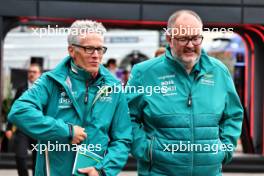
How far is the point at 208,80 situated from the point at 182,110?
262 millimetres

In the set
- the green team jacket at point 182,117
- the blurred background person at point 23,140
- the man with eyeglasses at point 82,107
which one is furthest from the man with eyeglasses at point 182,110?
the blurred background person at point 23,140

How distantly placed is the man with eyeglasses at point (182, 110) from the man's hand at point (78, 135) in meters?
0.47

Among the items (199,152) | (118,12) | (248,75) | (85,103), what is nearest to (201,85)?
(199,152)

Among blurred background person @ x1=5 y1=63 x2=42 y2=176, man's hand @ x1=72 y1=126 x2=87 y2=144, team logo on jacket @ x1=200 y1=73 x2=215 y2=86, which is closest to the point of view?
man's hand @ x1=72 y1=126 x2=87 y2=144

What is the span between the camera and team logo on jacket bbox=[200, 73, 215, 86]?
3803 mm

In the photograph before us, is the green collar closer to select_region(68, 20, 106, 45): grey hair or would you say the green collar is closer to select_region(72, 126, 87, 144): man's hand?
select_region(68, 20, 106, 45): grey hair

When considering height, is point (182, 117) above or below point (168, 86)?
below

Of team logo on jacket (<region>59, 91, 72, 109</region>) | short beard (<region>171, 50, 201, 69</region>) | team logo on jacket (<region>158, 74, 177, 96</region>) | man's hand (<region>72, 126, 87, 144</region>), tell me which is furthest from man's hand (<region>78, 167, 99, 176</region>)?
short beard (<region>171, 50, 201, 69</region>)

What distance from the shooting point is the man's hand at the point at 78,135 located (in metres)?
3.38

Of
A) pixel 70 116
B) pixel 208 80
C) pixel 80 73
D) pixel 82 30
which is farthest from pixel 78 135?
pixel 208 80

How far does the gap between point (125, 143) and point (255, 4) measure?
6533 mm

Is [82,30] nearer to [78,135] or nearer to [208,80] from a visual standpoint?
[78,135]

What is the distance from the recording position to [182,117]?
3697 millimetres

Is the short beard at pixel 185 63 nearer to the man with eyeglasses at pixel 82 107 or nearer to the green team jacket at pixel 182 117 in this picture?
the green team jacket at pixel 182 117
